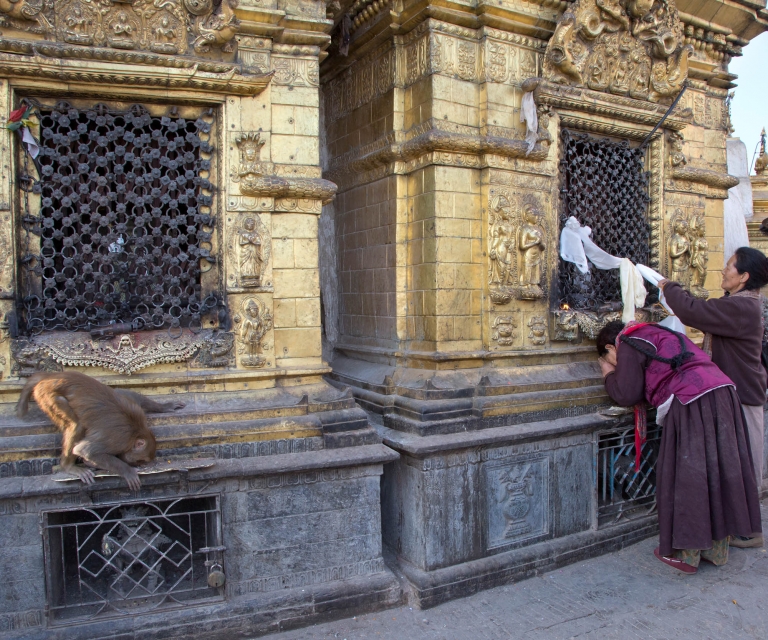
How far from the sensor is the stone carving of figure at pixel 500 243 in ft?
16.8

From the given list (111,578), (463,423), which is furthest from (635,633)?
(111,578)

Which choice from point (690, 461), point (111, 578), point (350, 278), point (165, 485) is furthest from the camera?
point (350, 278)

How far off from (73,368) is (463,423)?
111 inches

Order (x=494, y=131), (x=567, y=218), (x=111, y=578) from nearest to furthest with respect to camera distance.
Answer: (x=111, y=578)
(x=494, y=131)
(x=567, y=218)

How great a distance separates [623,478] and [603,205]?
2589 millimetres

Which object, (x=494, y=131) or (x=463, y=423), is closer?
(x=463, y=423)

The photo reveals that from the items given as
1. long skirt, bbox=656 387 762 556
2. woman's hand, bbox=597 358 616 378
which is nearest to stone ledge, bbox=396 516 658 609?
long skirt, bbox=656 387 762 556

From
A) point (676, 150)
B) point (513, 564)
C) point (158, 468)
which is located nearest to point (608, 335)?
point (513, 564)

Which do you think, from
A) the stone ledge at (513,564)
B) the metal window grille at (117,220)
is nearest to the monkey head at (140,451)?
the metal window grille at (117,220)

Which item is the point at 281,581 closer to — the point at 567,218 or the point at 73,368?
the point at 73,368

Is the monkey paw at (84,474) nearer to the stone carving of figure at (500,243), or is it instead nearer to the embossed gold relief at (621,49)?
the stone carving of figure at (500,243)

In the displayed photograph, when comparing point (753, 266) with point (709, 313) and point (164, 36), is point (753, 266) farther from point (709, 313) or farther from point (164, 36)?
point (164, 36)

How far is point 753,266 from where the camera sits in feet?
16.5

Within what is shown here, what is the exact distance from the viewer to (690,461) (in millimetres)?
4594
